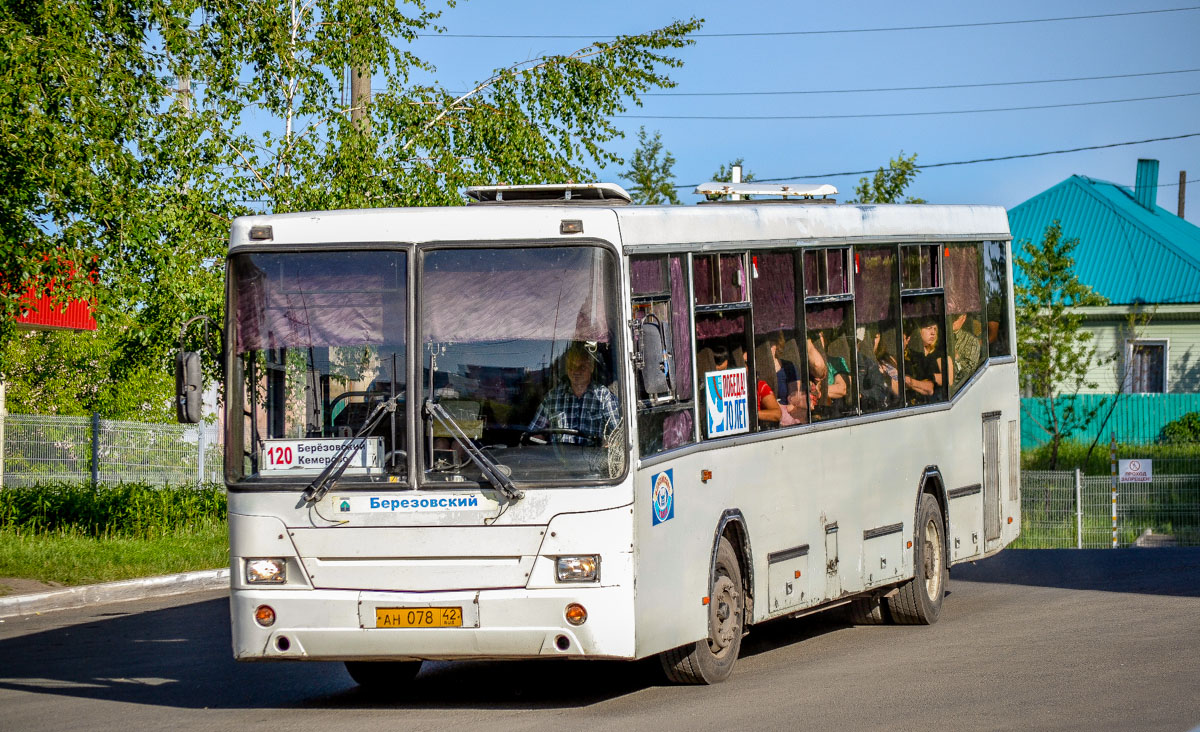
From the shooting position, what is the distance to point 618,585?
30.2 feet

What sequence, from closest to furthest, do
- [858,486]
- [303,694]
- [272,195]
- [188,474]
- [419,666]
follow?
1. [303,694]
2. [419,666]
3. [858,486]
4. [272,195]
5. [188,474]

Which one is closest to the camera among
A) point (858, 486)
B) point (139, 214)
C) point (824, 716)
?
point (824, 716)

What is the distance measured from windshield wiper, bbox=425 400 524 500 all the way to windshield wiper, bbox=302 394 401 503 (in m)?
0.24

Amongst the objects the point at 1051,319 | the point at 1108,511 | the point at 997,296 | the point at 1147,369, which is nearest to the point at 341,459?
the point at 997,296

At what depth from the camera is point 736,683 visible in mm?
10617

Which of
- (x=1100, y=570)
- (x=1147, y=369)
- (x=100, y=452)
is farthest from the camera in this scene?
(x=1147, y=369)

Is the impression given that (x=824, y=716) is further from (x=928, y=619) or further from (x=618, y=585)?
(x=928, y=619)

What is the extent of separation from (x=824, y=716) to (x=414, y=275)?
11.0ft

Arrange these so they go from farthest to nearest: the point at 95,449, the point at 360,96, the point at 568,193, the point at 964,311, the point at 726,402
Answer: the point at 95,449 → the point at 360,96 → the point at 964,311 → the point at 568,193 → the point at 726,402

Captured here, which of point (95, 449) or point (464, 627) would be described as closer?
point (464, 627)

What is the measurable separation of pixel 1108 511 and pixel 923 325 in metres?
14.1

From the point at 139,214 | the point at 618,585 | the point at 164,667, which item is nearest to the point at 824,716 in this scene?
the point at 618,585

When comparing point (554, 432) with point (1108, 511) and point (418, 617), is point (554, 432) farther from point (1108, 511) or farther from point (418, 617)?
point (1108, 511)

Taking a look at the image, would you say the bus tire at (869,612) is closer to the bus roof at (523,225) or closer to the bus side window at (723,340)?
the bus side window at (723,340)
